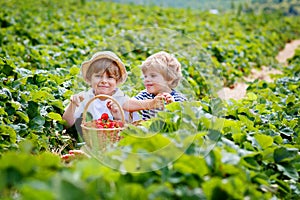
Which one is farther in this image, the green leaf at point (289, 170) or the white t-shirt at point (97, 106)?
the white t-shirt at point (97, 106)

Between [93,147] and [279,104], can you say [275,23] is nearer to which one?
[279,104]

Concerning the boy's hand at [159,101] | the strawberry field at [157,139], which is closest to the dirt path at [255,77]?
the strawberry field at [157,139]

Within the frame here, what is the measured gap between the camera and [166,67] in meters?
4.82

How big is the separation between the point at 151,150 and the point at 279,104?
327 centimetres

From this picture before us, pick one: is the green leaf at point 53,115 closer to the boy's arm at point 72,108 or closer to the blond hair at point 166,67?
the boy's arm at point 72,108

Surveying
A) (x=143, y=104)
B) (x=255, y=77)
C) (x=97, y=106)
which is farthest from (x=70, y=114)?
(x=255, y=77)

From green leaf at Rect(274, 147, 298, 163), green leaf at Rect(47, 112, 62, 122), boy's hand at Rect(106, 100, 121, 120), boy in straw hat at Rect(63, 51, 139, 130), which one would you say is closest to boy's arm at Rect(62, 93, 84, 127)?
boy in straw hat at Rect(63, 51, 139, 130)

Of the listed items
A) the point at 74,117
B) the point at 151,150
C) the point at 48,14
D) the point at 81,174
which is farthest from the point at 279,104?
the point at 48,14

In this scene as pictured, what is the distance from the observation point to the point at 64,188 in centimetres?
215

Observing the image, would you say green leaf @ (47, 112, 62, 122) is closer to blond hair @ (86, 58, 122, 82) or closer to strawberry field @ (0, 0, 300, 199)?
strawberry field @ (0, 0, 300, 199)

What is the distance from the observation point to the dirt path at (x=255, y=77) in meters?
7.73

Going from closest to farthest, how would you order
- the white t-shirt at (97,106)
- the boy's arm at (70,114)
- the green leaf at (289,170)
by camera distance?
the green leaf at (289,170)
the white t-shirt at (97,106)
the boy's arm at (70,114)

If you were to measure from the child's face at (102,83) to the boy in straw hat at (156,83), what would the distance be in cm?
21

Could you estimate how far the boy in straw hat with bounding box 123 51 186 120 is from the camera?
4.70 metres
